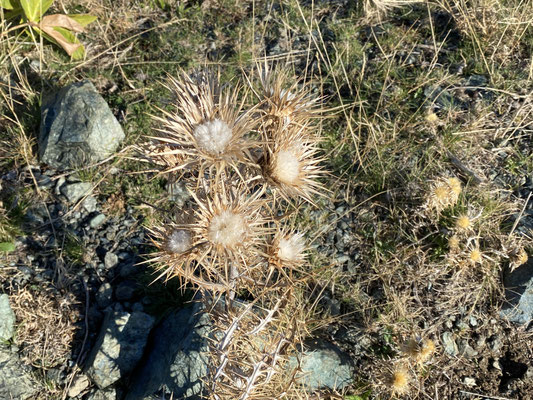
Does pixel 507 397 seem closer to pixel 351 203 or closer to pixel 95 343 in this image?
pixel 351 203

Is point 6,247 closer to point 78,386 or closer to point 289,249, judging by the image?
point 78,386

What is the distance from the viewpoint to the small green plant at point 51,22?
3.65 metres

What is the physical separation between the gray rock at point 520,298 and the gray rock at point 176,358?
6.15 ft

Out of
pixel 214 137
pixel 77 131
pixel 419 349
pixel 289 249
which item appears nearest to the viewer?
pixel 214 137

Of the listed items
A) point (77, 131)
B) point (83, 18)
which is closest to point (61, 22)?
point (83, 18)

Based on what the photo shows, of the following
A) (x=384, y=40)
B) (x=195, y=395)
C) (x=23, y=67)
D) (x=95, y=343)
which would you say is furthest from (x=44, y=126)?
(x=384, y=40)

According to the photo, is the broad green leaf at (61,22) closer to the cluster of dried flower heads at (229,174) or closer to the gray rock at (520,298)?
the cluster of dried flower heads at (229,174)

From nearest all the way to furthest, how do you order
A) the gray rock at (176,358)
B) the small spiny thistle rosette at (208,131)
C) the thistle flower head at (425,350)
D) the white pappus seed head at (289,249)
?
the small spiny thistle rosette at (208,131) → the white pappus seed head at (289,249) → the gray rock at (176,358) → the thistle flower head at (425,350)

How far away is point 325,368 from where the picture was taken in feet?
9.04

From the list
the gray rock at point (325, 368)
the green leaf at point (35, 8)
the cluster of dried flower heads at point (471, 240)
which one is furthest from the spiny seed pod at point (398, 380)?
the green leaf at point (35, 8)

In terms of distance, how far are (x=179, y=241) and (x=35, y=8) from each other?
2852 mm

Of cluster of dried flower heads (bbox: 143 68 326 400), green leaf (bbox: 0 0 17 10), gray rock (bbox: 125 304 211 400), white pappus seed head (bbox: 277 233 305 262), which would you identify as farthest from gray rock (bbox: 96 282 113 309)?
green leaf (bbox: 0 0 17 10)

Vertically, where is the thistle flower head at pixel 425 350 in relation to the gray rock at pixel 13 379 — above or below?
above

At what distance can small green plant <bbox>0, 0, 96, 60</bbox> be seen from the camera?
3.65m
